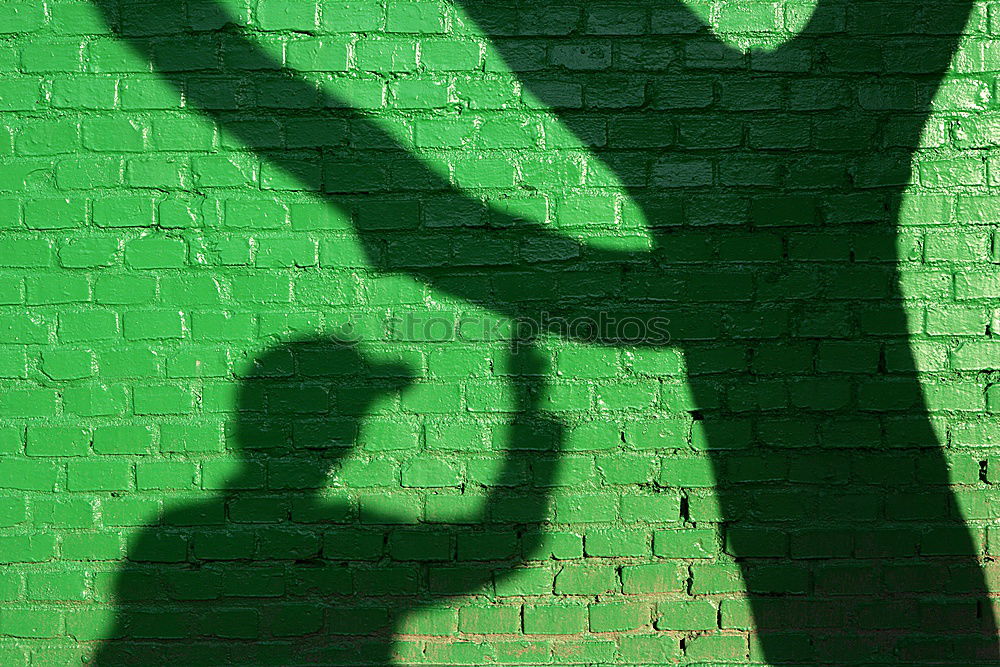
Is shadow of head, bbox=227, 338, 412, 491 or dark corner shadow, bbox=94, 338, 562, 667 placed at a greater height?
shadow of head, bbox=227, 338, 412, 491

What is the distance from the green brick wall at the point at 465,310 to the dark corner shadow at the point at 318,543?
0.03 ft

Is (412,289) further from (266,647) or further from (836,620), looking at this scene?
(836,620)

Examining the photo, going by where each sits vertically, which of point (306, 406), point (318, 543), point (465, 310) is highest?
point (465, 310)

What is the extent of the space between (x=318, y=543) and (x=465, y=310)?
0.88 metres

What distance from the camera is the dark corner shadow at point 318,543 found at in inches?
88.4

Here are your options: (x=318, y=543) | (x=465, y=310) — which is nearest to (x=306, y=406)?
(x=318, y=543)

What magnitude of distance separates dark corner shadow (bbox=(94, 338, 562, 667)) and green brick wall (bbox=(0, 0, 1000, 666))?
10 millimetres

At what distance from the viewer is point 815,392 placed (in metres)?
2.26

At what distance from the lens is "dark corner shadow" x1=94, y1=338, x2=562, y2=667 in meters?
2.25

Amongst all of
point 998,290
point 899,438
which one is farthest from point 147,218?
point 998,290

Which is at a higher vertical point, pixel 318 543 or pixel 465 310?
pixel 465 310

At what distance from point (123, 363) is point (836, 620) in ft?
7.98

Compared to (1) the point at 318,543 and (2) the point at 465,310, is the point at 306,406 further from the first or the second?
(2) the point at 465,310

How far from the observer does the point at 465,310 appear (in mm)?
2246
